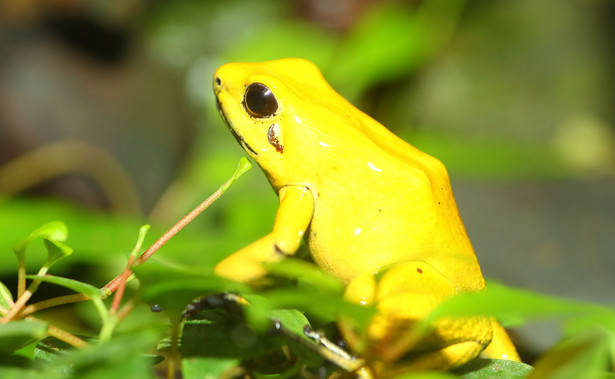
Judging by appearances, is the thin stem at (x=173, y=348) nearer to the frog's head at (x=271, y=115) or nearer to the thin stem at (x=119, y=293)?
the thin stem at (x=119, y=293)

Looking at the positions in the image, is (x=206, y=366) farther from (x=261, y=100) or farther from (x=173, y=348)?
(x=261, y=100)

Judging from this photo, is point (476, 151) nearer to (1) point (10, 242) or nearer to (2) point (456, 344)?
(1) point (10, 242)

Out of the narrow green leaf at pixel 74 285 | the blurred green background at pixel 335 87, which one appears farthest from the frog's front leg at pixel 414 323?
the blurred green background at pixel 335 87

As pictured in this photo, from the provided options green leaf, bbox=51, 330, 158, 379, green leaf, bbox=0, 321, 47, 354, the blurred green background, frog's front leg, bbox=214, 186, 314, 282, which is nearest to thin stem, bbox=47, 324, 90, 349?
green leaf, bbox=0, 321, 47, 354

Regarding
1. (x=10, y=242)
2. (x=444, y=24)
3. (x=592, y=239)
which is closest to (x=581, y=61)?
(x=444, y=24)

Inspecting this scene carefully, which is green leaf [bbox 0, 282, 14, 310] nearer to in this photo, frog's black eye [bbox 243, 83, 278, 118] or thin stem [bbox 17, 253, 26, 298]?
thin stem [bbox 17, 253, 26, 298]

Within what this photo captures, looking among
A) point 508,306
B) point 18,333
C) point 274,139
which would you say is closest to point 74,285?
point 18,333
